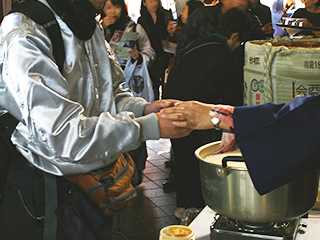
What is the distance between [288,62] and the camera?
1.88m

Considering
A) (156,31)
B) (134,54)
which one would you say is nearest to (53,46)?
(134,54)

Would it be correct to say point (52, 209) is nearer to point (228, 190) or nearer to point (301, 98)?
point (228, 190)

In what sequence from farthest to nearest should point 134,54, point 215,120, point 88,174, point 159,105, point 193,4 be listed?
point 134,54
point 193,4
point 159,105
point 88,174
point 215,120

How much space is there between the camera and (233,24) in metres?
3.08

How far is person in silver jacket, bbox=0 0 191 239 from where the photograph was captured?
143 cm

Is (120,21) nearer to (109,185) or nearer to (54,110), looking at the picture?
(109,185)

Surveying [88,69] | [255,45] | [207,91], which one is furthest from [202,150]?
[207,91]

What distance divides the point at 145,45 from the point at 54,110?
3.87 meters

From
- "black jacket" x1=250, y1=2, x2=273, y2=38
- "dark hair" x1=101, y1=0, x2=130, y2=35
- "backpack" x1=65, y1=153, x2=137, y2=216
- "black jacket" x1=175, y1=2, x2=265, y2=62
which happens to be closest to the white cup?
"backpack" x1=65, y1=153, x2=137, y2=216

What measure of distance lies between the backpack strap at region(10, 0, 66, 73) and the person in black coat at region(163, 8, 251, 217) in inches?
61.4

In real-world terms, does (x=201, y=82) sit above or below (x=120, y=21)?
below

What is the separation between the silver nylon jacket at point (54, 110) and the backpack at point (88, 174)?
0.05 m

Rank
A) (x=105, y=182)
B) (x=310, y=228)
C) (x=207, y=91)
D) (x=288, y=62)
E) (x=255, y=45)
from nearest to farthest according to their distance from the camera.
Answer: (x=310, y=228)
(x=105, y=182)
(x=288, y=62)
(x=255, y=45)
(x=207, y=91)

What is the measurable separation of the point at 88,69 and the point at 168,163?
145 inches
